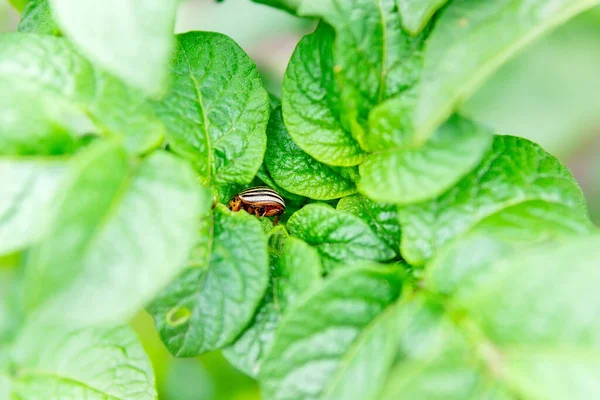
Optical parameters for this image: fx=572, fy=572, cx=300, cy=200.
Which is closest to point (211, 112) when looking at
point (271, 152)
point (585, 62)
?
point (271, 152)

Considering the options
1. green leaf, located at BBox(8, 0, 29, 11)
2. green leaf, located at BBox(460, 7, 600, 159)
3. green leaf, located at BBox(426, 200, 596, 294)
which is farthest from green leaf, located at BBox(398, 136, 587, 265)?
green leaf, located at BBox(460, 7, 600, 159)

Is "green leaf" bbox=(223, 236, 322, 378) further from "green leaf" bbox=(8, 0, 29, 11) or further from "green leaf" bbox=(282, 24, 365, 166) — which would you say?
"green leaf" bbox=(8, 0, 29, 11)

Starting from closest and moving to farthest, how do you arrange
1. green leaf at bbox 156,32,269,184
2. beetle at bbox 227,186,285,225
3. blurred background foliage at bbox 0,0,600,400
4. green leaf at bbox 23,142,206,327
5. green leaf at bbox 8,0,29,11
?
green leaf at bbox 23,142,206,327 < green leaf at bbox 156,32,269,184 < beetle at bbox 227,186,285,225 < green leaf at bbox 8,0,29,11 < blurred background foliage at bbox 0,0,600,400

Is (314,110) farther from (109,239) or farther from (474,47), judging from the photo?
(109,239)

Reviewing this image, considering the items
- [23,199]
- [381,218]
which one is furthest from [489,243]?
[23,199]

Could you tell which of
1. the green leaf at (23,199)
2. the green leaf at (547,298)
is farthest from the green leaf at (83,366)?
the green leaf at (547,298)

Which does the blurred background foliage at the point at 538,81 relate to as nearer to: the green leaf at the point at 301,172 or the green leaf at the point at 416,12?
the green leaf at the point at 301,172

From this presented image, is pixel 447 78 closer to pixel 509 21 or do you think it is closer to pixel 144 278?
pixel 509 21
